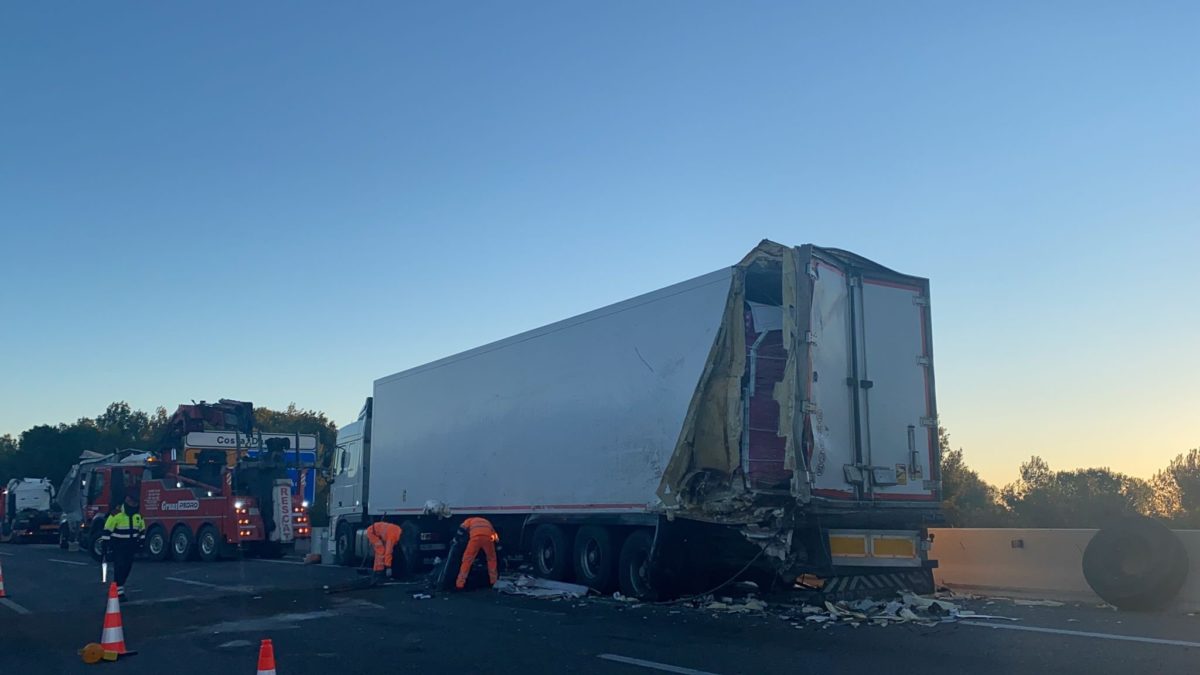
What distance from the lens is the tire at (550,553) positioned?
13.3 metres


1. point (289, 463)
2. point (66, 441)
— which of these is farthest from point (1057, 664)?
point (66, 441)

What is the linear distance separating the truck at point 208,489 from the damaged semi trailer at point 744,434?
1128cm

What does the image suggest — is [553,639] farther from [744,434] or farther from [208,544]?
[208,544]

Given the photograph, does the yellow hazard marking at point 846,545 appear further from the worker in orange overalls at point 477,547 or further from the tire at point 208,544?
the tire at point 208,544

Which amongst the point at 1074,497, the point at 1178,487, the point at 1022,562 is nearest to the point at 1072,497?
the point at 1074,497

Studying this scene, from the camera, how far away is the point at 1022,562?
12.2 metres

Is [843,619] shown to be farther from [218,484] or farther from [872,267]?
[218,484]

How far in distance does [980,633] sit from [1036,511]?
10.2 meters

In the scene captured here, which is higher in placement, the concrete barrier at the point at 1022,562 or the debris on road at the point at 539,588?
the concrete barrier at the point at 1022,562

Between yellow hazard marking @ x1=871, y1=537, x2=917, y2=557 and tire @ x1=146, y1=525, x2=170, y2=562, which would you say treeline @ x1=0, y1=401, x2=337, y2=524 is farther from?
yellow hazard marking @ x1=871, y1=537, x2=917, y2=557

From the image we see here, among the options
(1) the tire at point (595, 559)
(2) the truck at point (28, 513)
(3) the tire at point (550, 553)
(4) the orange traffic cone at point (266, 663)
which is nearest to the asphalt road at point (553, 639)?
(1) the tire at point (595, 559)

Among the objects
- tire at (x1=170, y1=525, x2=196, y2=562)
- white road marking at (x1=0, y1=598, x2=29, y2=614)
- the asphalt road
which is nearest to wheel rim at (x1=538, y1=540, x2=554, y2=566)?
the asphalt road

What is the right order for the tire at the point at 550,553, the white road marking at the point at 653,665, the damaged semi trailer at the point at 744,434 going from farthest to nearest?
the tire at the point at 550,553
the damaged semi trailer at the point at 744,434
the white road marking at the point at 653,665

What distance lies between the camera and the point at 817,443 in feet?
33.9
